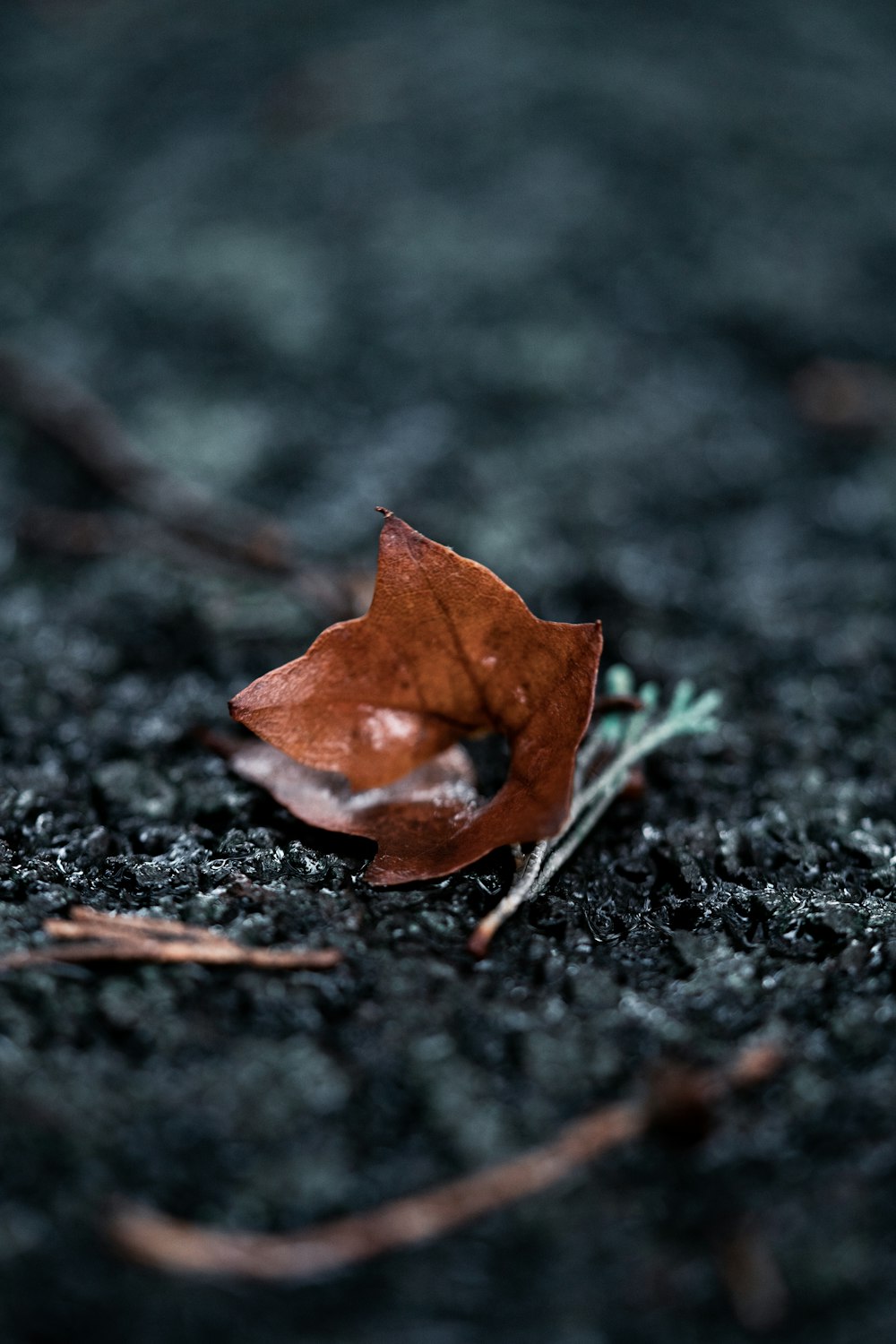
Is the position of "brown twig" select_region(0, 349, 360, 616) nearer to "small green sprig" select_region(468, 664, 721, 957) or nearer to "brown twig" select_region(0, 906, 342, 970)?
"small green sprig" select_region(468, 664, 721, 957)

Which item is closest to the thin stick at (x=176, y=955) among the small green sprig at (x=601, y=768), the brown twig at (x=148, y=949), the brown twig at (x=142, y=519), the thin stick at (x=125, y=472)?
the brown twig at (x=148, y=949)

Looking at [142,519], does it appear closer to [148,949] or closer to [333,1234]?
[148,949]

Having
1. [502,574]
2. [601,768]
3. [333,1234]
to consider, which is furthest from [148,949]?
[502,574]

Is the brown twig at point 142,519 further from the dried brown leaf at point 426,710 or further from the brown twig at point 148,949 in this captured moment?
the brown twig at point 148,949

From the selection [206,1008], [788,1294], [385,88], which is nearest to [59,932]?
[206,1008]

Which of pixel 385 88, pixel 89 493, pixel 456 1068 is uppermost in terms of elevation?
pixel 385 88

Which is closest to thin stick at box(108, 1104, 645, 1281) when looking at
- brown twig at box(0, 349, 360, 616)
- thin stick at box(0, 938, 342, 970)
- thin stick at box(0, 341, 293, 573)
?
thin stick at box(0, 938, 342, 970)

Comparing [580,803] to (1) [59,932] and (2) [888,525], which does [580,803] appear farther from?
(2) [888,525]
